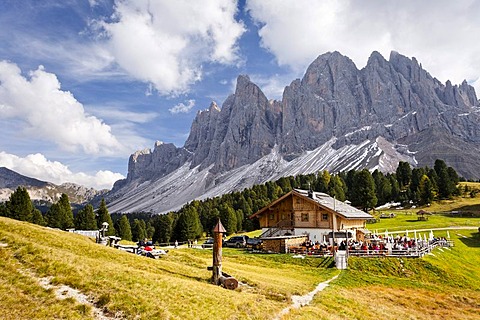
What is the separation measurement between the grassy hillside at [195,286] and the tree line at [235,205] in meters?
43.3

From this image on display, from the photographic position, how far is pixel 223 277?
883 inches

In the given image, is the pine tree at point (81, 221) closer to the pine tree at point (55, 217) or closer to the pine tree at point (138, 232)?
the pine tree at point (55, 217)

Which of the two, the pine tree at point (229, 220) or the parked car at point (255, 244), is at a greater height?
the pine tree at point (229, 220)

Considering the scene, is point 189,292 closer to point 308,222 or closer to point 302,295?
point 302,295

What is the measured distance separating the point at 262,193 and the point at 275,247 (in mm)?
79825

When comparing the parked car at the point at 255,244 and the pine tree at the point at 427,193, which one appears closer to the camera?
the parked car at the point at 255,244

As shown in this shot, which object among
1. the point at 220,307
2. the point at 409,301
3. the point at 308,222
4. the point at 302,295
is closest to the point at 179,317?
the point at 220,307

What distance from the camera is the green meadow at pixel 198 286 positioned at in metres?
14.0

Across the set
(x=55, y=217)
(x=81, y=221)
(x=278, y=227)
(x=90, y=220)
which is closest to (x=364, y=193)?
(x=278, y=227)

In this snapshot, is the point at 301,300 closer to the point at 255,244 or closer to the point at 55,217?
the point at 255,244

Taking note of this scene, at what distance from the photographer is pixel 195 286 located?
63.1 feet

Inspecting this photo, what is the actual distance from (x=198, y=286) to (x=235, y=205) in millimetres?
97999

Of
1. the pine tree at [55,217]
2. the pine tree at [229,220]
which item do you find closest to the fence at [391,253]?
the pine tree at [229,220]

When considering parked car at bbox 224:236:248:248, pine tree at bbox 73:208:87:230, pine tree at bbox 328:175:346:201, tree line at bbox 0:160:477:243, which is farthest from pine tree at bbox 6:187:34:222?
pine tree at bbox 328:175:346:201
